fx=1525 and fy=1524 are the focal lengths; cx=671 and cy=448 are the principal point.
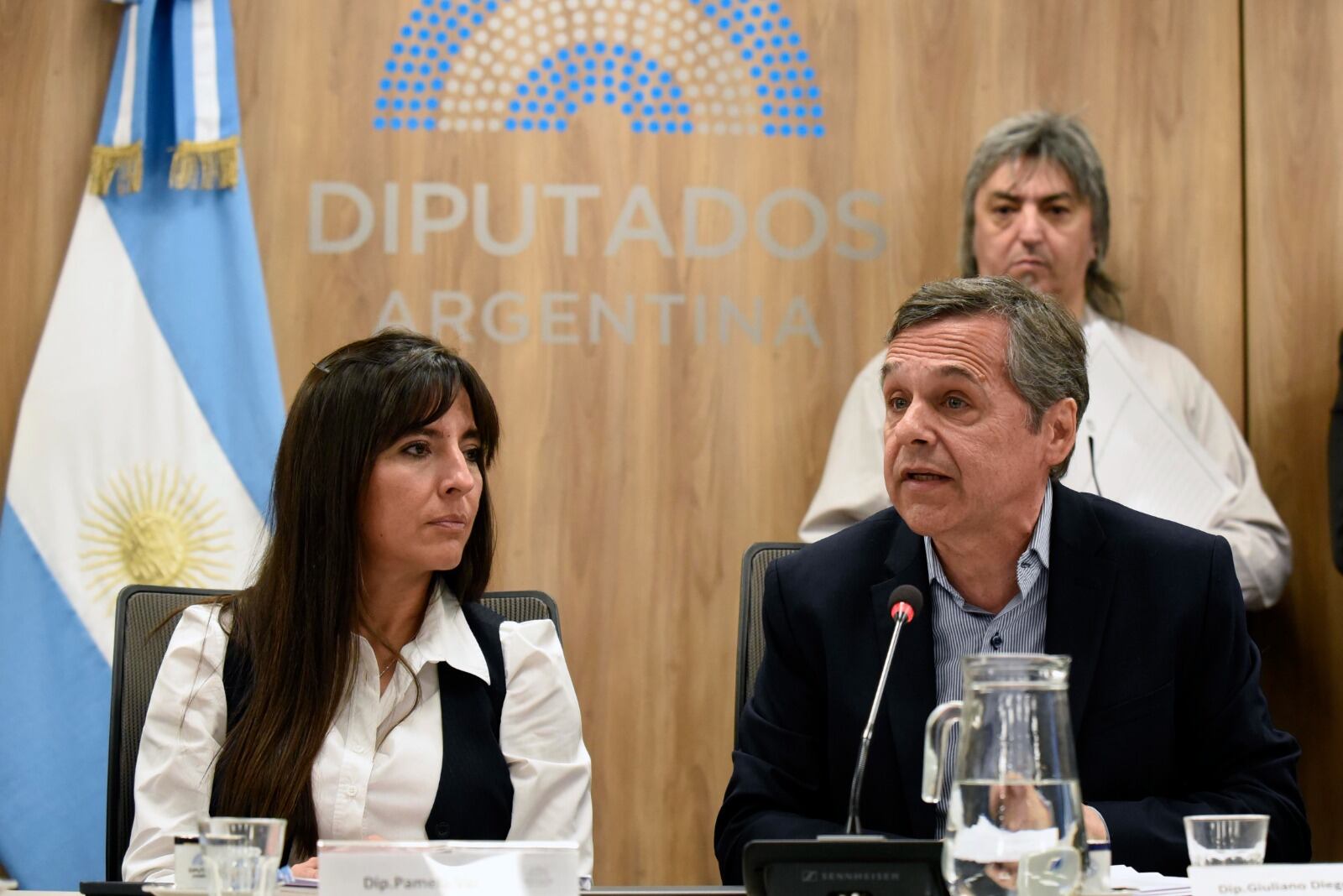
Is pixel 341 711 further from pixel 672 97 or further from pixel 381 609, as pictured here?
pixel 672 97

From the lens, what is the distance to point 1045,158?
3488mm

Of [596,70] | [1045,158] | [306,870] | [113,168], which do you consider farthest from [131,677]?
[1045,158]

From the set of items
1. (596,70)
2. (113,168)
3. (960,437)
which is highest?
(596,70)

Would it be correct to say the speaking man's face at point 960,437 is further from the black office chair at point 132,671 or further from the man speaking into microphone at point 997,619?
the black office chair at point 132,671

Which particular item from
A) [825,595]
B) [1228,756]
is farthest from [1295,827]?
[825,595]

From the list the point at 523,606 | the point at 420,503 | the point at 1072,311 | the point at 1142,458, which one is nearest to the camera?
the point at 420,503

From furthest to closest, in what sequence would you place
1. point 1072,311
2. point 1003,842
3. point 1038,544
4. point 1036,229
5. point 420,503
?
point 1036,229, point 1072,311, point 420,503, point 1038,544, point 1003,842

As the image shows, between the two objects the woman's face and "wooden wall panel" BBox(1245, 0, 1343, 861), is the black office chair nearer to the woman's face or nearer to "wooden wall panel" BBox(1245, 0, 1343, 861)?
the woman's face

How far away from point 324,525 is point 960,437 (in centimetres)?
94

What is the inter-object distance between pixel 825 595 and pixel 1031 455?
0.35 m

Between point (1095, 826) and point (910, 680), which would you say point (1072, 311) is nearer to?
point (910, 680)

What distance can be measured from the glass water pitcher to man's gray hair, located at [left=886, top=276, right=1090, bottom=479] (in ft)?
2.91

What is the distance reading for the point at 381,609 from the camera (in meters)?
2.31

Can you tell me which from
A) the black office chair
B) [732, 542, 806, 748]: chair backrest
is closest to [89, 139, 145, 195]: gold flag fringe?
the black office chair
